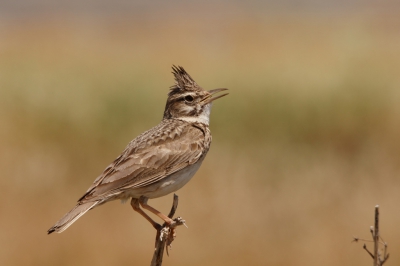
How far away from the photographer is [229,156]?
1322cm

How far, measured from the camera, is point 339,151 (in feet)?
44.8

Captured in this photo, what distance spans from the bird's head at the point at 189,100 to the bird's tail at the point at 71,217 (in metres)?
2.04

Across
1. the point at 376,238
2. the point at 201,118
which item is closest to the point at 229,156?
the point at 201,118

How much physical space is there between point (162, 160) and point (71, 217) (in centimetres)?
140

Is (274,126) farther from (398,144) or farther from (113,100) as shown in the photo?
(113,100)

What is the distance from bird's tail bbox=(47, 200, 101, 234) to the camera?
18.8 feet

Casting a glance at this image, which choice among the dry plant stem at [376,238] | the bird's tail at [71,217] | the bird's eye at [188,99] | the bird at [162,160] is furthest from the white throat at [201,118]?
the dry plant stem at [376,238]

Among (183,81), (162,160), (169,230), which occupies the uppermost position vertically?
(183,81)

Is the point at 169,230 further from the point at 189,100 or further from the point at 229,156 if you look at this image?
the point at 229,156

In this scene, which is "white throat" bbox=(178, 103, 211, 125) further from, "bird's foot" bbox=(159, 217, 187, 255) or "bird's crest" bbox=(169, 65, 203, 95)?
"bird's foot" bbox=(159, 217, 187, 255)

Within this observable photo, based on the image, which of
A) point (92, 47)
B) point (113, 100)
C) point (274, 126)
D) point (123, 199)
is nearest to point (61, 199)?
point (113, 100)

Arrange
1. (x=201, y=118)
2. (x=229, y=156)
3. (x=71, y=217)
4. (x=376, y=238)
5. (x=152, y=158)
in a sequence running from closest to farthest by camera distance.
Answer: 1. (x=376, y=238)
2. (x=71, y=217)
3. (x=152, y=158)
4. (x=201, y=118)
5. (x=229, y=156)

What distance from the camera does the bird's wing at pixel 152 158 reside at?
21.6 feet

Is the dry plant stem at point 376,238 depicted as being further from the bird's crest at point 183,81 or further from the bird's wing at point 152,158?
the bird's crest at point 183,81
